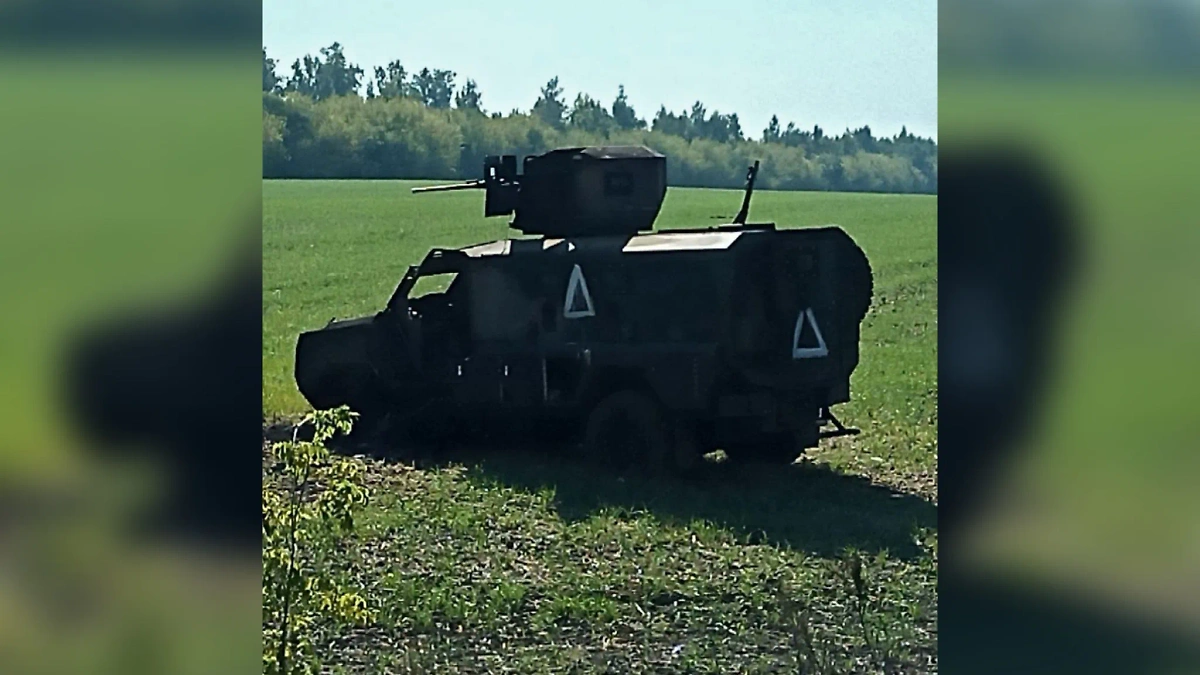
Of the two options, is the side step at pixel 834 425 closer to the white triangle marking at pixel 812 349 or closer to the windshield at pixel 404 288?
the white triangle marking at pixel 812 349

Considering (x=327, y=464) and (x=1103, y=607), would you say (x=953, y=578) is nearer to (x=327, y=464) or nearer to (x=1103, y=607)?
(x=1103, y=607)

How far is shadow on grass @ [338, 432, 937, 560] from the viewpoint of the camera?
3.15 metres

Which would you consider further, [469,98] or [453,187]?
[453,187]

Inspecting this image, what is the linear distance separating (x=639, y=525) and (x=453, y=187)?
896mm

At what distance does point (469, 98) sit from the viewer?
3072 mm

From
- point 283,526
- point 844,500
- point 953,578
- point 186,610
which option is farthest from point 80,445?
point 844,500

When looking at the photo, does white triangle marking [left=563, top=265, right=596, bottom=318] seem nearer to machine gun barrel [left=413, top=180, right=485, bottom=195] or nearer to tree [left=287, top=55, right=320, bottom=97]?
machine gun barrel [left=413, top=180, right=485, bottom=195]

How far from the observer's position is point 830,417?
131 inches

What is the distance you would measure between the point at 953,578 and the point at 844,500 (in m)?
0.88

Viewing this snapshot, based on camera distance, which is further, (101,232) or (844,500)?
(844,500)

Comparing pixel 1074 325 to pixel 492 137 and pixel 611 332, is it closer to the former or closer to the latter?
pixel 492 137

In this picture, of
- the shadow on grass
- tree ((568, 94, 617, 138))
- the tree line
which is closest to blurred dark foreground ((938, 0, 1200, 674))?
the tree line

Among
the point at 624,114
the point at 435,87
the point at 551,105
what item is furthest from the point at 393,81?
the point at 624,114

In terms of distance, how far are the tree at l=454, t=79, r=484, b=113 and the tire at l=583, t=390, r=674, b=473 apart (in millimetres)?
812
